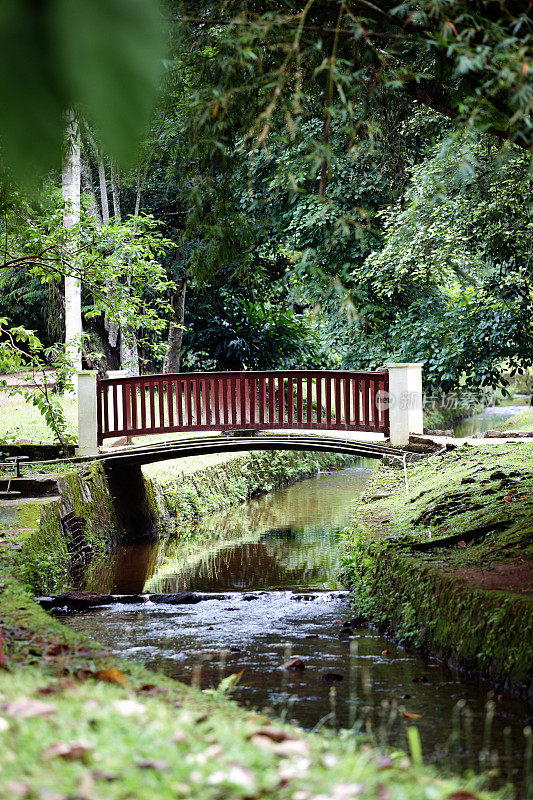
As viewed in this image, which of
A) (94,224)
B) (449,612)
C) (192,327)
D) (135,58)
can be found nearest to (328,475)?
(192,327)

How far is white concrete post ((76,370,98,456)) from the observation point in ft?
43.9

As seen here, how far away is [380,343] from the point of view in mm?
19000

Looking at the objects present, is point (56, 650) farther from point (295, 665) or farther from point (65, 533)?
point (65, 533)

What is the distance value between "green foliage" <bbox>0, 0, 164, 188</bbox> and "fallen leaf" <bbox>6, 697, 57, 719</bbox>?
195cm

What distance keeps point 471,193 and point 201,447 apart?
A: 18.7 ft

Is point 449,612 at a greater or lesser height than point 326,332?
lesser

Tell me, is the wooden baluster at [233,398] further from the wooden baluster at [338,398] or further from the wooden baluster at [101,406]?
the wooden baluster at [101,406]

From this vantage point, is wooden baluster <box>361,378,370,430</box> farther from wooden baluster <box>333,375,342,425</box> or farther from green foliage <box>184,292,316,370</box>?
green foliage <box>184,292,316,370</box>

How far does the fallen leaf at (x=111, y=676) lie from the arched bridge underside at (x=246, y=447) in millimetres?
8701

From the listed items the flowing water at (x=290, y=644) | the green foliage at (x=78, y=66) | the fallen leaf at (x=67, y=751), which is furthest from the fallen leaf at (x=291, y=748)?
the green foliage at (x=78, y=66)

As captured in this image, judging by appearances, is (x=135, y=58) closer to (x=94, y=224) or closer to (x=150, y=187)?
(x=94, y=224)

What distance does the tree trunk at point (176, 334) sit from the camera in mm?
20609

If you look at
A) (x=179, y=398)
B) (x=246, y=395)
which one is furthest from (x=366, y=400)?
(x=179, y=398)

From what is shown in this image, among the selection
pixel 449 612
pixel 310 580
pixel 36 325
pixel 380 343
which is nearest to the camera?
pixel 449 612
